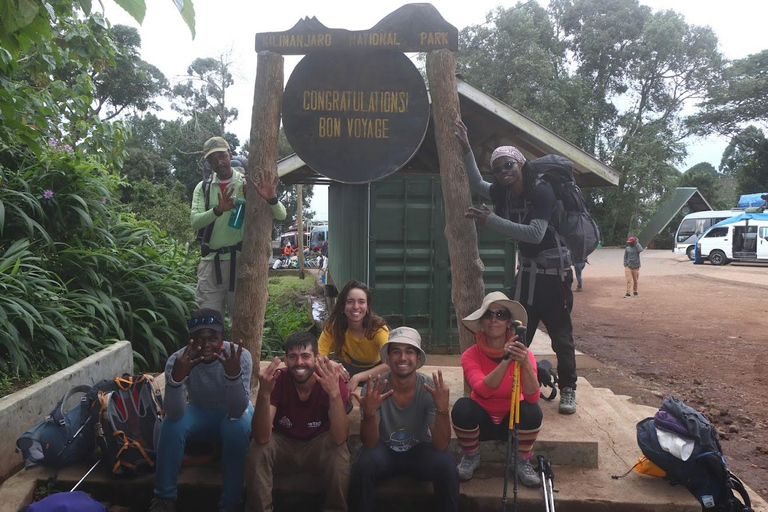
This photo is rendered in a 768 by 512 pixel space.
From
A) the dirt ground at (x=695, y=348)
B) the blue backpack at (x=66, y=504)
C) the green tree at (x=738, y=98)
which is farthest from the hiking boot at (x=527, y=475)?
the green tree at (x=738, y=98)

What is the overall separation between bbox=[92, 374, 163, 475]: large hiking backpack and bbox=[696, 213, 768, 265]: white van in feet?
86.2

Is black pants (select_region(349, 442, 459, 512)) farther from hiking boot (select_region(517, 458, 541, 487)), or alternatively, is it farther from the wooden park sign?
the wooden park sign

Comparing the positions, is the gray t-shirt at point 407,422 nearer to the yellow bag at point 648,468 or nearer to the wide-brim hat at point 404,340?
the wide-brim hat at point 404,340

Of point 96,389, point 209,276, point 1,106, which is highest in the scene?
point 1,106

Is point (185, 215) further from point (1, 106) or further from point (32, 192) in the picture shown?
point (1, 106)

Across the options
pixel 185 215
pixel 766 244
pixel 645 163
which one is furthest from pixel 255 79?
pixel 645 163

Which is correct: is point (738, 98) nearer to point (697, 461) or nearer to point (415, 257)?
point (415, 257)

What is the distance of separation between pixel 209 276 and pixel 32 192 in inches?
105

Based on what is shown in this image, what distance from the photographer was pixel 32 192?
5809 mm

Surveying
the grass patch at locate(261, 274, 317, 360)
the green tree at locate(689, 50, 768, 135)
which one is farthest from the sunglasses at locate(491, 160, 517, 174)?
the green tree at locate(689, 50, 768, 135)

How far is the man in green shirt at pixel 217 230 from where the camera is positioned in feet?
14.0

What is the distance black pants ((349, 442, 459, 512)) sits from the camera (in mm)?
3176

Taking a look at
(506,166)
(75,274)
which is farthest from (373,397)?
(75,274)

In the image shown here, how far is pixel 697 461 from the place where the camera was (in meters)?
3.35
